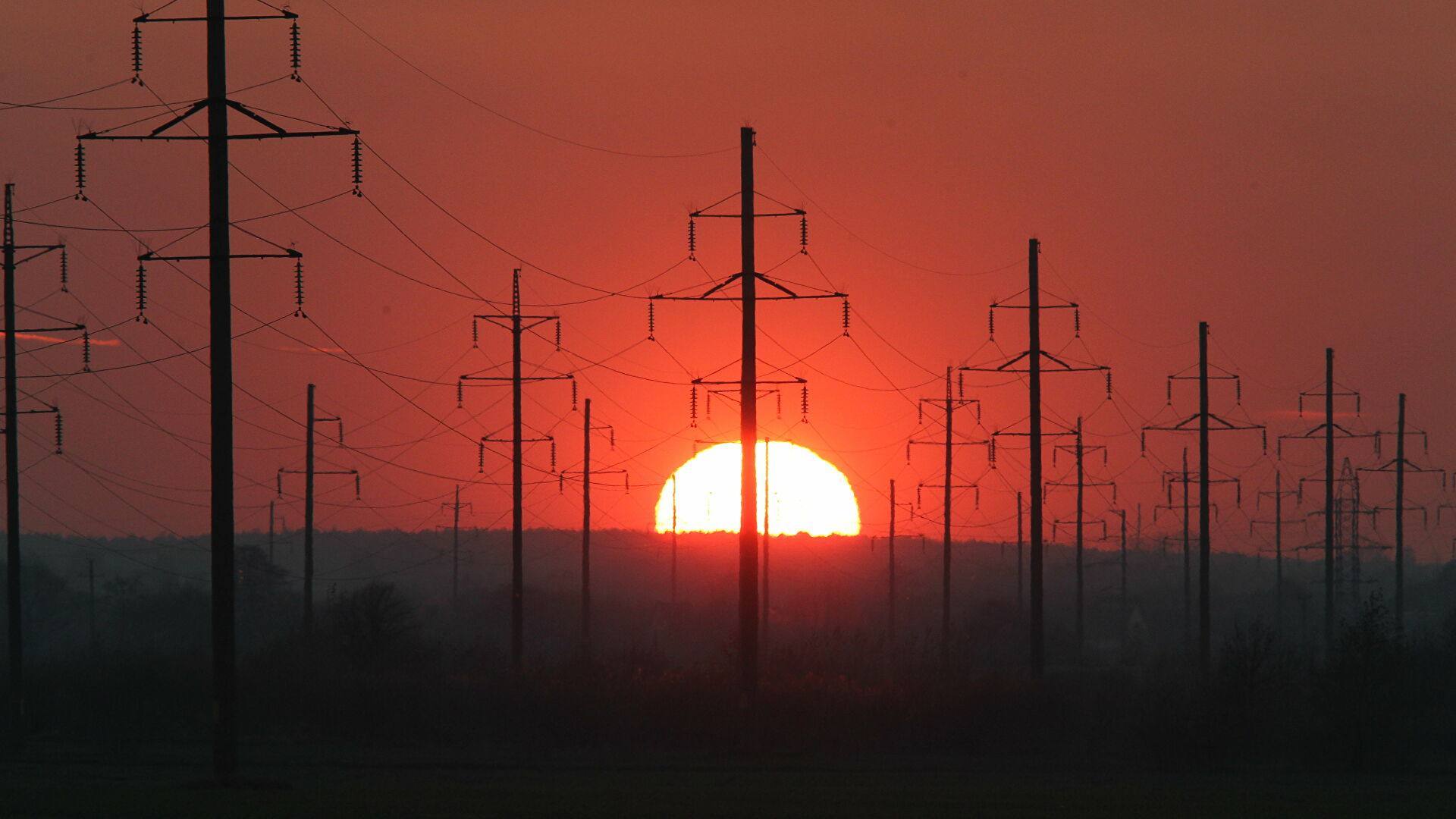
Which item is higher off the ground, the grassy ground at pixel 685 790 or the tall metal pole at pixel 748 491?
the tall metal pole at pixel 748 491

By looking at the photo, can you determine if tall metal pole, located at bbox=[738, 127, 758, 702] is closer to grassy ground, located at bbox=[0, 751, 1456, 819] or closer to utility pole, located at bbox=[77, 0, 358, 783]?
grassy ground, located at bbox=[0, 751, 1456, 819]

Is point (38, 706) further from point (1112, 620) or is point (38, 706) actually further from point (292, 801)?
point (1112, 620)

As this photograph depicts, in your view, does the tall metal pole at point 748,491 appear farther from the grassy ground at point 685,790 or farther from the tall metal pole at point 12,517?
the tall metal pole at point 12,517

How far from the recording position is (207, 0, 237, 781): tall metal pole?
23.3m

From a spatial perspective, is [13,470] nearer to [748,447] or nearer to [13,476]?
[13,476]

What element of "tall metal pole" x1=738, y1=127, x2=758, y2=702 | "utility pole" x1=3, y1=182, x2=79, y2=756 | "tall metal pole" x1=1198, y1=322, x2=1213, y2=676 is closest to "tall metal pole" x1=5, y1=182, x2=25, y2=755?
"utility pole" x1=3, y1=182, x2=79, y2=756

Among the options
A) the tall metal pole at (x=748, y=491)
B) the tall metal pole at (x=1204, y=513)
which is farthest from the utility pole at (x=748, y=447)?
the tall metal pole at (x=1204, y=513)

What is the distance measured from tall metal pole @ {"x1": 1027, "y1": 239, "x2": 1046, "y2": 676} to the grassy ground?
16.6 ft

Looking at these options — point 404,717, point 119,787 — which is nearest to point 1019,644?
point 404,717

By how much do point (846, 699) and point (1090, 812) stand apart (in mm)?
16130

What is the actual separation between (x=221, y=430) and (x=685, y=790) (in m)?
10.8

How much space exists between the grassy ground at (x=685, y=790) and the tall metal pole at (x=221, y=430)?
1.24 meters

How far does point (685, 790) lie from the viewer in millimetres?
27422

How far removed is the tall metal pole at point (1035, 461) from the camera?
128 feet
